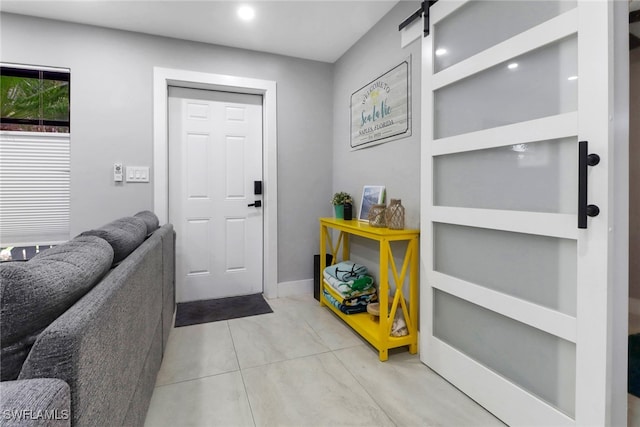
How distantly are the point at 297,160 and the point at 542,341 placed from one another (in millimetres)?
2408

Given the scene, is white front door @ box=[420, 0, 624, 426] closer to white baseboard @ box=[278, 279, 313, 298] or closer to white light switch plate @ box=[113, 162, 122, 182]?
white baseboard @ box=[278, 279, 313, 298]

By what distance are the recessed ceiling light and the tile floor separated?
2382mm

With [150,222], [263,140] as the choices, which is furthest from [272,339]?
[263,140]

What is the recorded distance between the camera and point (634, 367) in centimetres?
153

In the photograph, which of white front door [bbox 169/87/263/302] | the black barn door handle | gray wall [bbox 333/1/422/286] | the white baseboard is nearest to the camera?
the black barn door handle

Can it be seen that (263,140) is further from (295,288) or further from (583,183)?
(583,183)

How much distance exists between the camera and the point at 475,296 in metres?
1.52

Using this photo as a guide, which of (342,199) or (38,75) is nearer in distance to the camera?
(38,75)

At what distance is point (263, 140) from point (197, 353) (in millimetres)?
1985

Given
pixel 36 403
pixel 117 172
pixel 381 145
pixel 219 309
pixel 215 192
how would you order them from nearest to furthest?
pixel 36 403 < pixel 381 145 < pixel 117 172 < pixel 219 309 < pixel 215 192

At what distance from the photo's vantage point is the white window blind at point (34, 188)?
2402 millimetres

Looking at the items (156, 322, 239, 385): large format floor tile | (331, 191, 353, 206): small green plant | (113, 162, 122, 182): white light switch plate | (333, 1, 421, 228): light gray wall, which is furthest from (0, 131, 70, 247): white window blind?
(333, 1, 421, 228): light gray wall

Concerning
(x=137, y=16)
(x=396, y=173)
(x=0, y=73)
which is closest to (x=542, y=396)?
(x=396, y=173)

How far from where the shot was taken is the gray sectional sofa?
56cm
